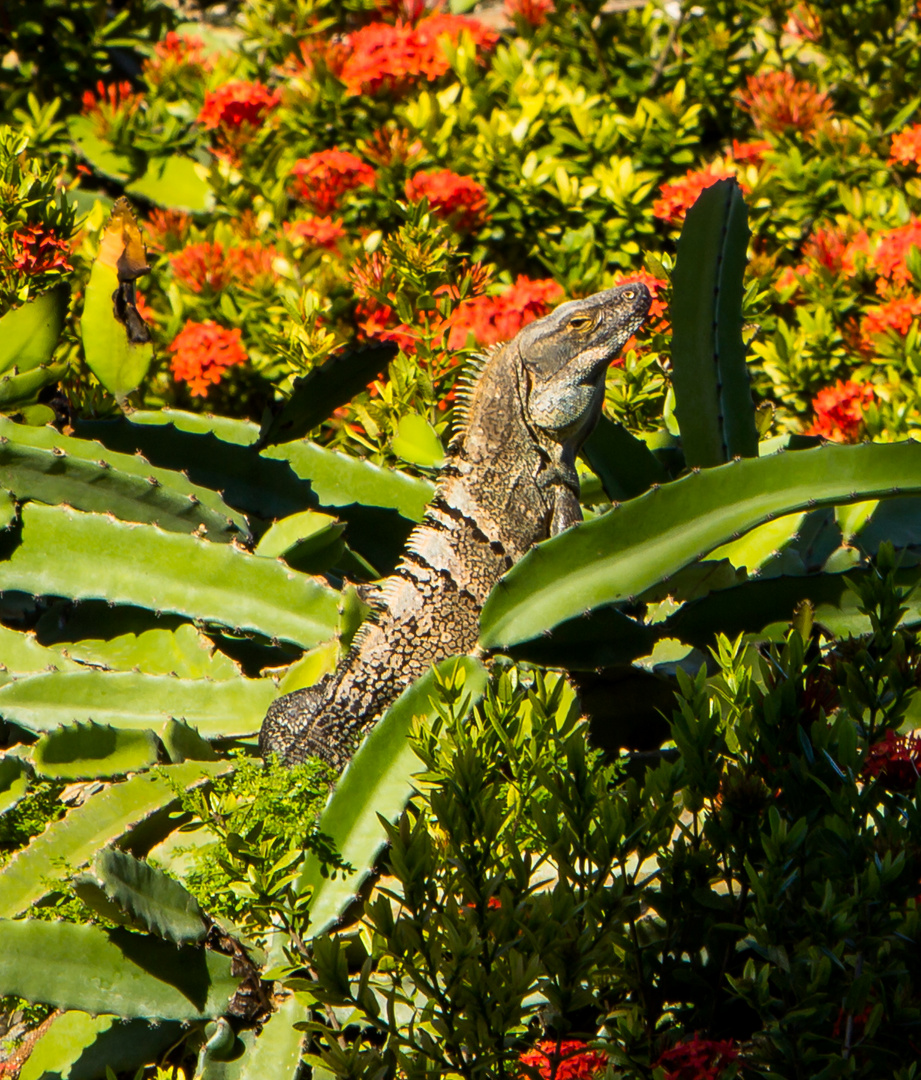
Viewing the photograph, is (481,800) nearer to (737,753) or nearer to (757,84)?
(737,753)

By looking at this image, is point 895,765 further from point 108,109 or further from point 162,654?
point 108,109

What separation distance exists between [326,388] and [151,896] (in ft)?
6.07

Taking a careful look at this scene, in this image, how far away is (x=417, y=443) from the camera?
3.71m

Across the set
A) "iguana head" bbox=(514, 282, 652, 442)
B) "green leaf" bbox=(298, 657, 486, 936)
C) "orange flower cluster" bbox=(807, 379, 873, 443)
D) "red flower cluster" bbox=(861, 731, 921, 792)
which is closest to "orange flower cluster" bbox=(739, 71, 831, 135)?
"orange flower cluster" bbox=(807, 379, 873, 443)

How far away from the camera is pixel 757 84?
5.72 m

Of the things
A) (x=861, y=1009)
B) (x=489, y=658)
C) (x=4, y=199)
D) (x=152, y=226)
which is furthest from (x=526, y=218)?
(x=861, y=1009)

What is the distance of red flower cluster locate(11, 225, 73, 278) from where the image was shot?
162 inches

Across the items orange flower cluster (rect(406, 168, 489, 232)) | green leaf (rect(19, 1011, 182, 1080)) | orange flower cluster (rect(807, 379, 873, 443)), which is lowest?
green leaf (rect(19, 1011, 182, 1080))

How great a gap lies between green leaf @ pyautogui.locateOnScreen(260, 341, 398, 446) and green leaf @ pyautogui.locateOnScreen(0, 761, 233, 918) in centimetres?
127

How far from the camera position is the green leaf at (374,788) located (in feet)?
8.11

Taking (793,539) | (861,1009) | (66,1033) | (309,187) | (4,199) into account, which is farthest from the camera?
(309,187)

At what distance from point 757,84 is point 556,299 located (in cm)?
211

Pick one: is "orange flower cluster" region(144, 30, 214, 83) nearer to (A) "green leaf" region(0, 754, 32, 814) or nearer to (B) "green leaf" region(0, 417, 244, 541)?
(B) "green leaf" region(0, 417, 244, 541)

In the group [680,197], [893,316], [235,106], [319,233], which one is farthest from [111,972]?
[235,106]
